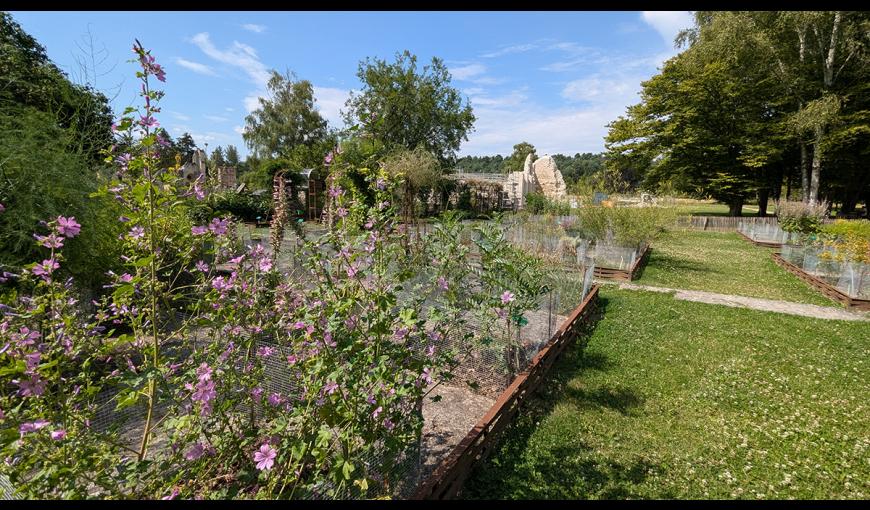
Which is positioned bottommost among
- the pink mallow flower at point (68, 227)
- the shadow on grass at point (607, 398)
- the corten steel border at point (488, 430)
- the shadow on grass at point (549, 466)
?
the shadow on grass at point (607, 398)

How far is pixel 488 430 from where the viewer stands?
3.34 meters

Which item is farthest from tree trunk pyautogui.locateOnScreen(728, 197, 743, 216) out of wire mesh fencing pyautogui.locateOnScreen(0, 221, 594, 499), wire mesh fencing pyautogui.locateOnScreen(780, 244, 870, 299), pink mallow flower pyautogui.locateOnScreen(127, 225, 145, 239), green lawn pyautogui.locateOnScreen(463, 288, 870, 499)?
pink mallow flower pyautogui.locateOnScreen(127, 225, 145, 239)

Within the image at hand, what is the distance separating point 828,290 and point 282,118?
3395 centimetres

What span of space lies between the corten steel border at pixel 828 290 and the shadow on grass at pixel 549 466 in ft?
24.7

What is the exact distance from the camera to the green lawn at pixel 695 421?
10.2 ft

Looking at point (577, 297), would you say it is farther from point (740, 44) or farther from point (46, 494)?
point (740, 44)

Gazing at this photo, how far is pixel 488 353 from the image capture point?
15.3 ft

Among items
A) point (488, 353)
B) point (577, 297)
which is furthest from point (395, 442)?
point (577, 297)

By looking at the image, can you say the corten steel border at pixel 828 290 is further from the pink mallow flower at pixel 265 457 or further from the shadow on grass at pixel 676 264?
the pink mallow flower at pixel 265 457

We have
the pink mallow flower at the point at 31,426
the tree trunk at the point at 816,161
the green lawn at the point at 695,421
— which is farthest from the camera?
the tree trunk at the point at 816,161

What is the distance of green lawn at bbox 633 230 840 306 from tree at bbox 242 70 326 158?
27.8m

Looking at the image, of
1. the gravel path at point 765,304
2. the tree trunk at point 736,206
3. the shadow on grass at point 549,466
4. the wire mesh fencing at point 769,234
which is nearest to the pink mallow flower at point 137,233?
the shadow on grass at point 549,466

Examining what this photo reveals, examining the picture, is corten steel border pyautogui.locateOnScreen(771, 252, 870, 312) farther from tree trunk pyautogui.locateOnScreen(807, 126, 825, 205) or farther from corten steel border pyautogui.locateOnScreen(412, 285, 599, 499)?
tree trunk pyautogui.locateOnScreen(807, 126, 825, 205)

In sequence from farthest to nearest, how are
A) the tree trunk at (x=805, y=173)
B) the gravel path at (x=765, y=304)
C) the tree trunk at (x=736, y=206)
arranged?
1. the tree trunk at (x=736, y=206)
2. the tree trunk at (x=805, y=173)
3. the gravel path at (x=765, y=304)
